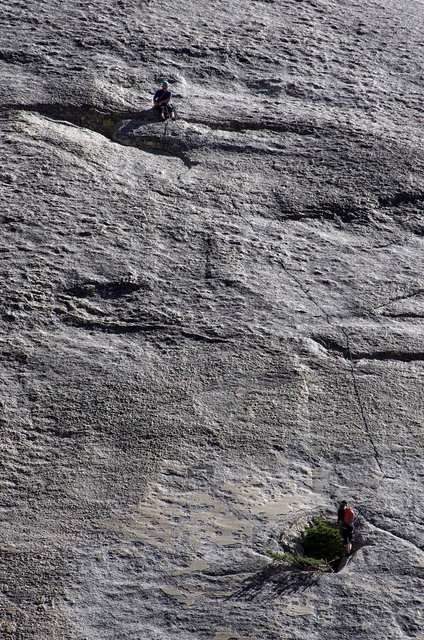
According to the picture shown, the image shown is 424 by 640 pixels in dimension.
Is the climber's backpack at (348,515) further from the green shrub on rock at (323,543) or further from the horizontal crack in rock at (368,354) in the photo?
the horizontal crack in rock at (368,354)

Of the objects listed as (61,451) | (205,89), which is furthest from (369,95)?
(61,451)

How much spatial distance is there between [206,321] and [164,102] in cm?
235

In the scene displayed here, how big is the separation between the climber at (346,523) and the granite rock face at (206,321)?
0.14 m

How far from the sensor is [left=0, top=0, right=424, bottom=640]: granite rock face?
4.95 m

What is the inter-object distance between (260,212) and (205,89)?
1660mm

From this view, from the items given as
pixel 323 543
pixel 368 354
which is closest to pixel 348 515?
pixel 323 543

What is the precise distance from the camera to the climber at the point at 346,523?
524cm

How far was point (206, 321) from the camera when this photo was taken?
612 centimetres

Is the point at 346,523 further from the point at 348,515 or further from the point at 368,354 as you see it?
the point at 368,354

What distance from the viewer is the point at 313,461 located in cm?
559

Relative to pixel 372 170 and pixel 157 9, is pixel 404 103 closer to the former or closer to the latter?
pixel 372 170

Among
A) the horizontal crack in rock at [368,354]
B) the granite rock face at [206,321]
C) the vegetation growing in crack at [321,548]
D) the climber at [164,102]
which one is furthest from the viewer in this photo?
the climber at [164,102]

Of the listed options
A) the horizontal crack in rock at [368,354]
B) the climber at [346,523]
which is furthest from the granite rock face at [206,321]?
the climber at [346,523]

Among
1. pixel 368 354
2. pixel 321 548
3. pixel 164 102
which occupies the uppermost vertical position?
pixel 164 102
